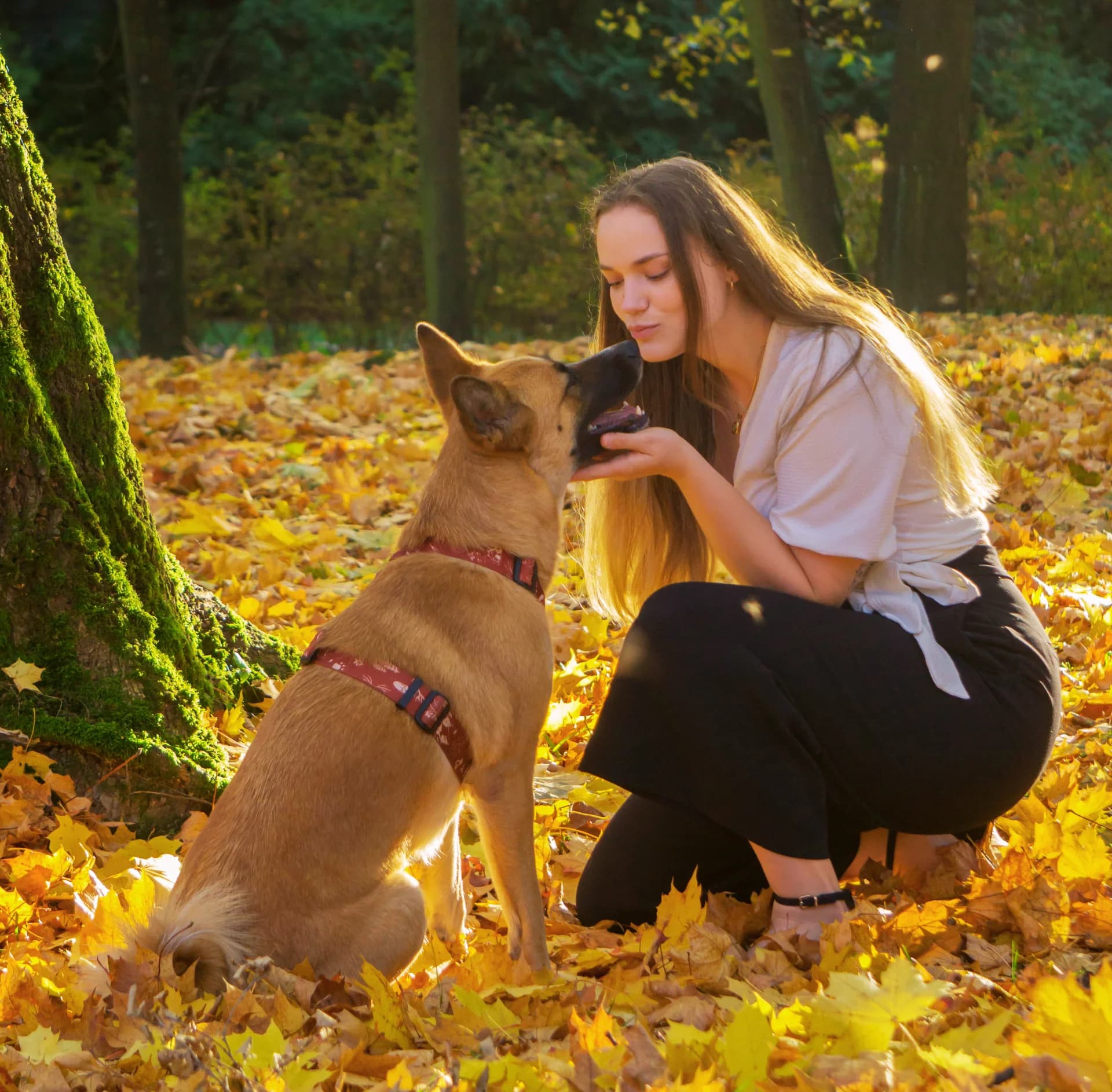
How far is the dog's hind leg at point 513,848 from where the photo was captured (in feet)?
10.0

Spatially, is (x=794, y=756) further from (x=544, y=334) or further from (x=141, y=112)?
(x=544, y=334)

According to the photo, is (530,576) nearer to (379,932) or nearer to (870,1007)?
(379,932)

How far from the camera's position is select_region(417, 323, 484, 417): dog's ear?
11.7 feet

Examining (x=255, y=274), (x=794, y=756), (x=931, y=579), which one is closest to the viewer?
(x=794, y=756)

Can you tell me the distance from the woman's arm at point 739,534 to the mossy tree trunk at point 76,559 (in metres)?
1.64

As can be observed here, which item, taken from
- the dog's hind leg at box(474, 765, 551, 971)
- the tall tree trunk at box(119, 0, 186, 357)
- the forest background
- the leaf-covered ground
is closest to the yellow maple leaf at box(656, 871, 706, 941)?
the leaf-covered ground

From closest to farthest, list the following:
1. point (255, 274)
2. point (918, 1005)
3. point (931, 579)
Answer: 1. point (918, 1005)
2. point (931, 579)
3. point (255, 274)

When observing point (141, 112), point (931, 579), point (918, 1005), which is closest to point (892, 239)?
point (141, 112)

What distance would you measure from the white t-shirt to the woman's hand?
218 millimetres

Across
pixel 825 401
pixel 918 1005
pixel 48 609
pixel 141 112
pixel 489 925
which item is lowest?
pixel 489 925

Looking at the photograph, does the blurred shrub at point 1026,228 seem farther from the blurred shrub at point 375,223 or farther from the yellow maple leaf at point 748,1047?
the yellow maple leaf at point 748,1047

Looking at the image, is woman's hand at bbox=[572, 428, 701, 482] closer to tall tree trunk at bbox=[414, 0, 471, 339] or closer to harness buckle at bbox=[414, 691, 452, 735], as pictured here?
harness buckle at bbox=[414, 691, 452, 735]

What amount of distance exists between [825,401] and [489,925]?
5.60 feet

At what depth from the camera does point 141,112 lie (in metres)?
13.4
